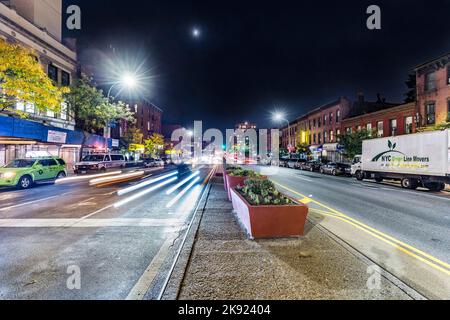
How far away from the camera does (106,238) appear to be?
19.9 ft

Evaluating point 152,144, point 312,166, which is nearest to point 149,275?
point 312,166

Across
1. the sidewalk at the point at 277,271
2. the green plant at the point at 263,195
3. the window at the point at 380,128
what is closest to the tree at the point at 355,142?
the window at the point at 380,128

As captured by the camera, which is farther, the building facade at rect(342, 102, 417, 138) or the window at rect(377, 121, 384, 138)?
the window at rect(377, 121, 384, 138)

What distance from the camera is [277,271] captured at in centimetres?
415

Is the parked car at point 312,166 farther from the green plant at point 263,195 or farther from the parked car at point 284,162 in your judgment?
the green plant at point 263,195

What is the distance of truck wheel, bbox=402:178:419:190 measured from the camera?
1684 cm

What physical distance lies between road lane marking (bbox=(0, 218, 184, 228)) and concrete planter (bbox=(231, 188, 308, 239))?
8.29ft

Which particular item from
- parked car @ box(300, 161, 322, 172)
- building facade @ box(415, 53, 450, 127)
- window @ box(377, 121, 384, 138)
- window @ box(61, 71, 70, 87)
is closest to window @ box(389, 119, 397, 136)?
window @ box(377, 121, 384, 138)

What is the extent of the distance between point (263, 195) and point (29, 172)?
1589 cm

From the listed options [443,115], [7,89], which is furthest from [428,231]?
[443,115]

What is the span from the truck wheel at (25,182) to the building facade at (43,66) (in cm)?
432

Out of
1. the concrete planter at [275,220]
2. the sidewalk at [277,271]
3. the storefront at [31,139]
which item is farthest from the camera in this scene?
the storefront at [31,139]

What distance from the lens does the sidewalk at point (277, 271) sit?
350 centimetres

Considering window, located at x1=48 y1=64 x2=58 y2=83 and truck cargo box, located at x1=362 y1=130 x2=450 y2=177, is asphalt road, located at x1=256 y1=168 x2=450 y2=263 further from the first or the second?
window, located at x1=48 y1=64 x2=58 y2=83
